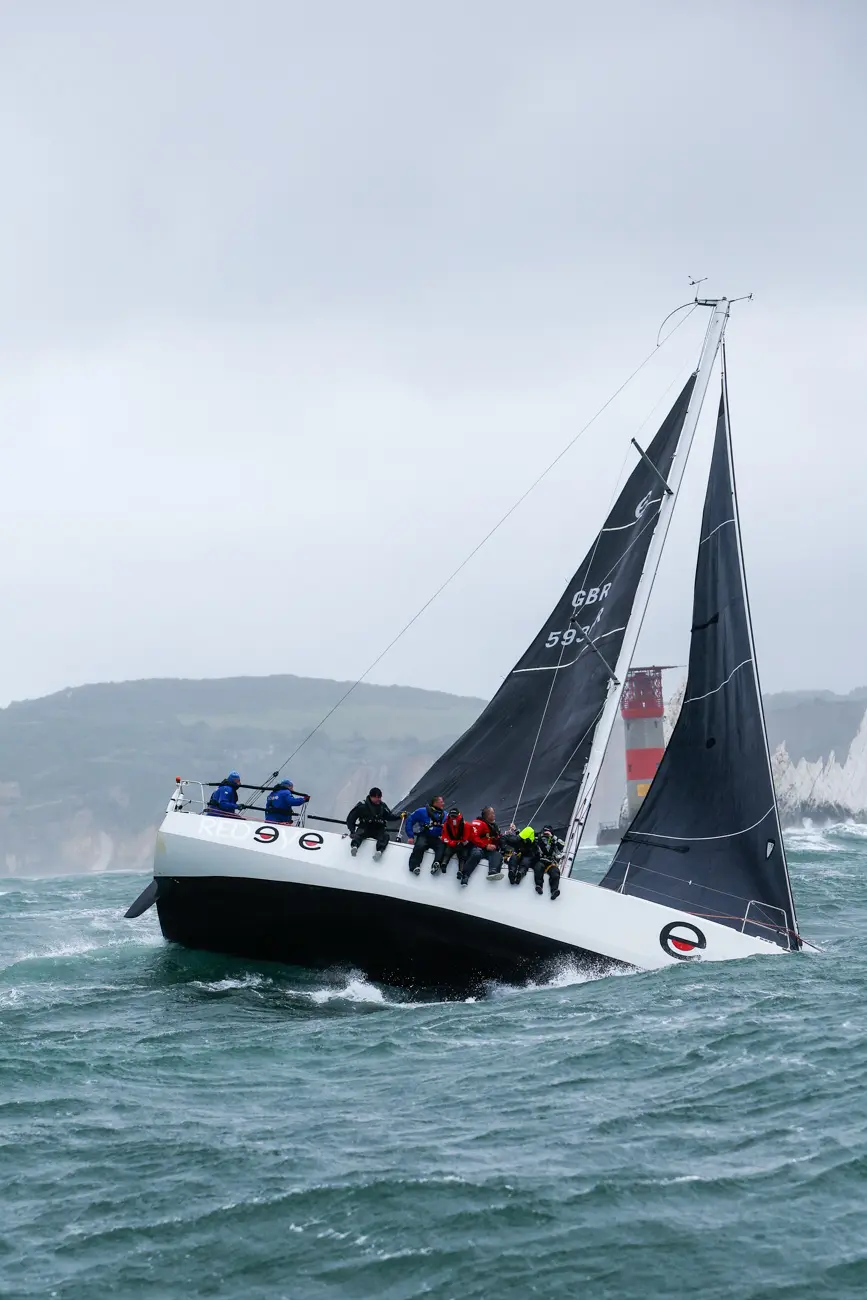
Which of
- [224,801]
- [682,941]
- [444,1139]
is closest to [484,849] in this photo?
[682,941]

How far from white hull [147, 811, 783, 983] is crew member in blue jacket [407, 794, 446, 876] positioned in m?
0.19

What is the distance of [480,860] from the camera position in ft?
59.8

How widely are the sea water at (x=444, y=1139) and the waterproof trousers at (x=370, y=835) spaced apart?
174cm

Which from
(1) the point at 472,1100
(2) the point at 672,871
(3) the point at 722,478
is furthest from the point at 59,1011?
(3) the point at 722,478

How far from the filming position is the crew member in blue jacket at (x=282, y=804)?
64.1 feet

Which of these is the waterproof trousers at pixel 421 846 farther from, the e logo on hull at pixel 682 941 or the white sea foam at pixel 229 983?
the e logo on hull at pixel 682 941

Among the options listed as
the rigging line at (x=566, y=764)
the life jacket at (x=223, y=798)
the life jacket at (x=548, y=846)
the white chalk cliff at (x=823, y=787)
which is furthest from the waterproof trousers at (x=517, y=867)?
the white chalk cliff at (x=823, y=787)

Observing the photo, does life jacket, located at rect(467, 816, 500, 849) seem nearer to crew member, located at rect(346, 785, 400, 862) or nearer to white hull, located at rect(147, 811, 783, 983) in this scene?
white hull, located at rect(147, 811, 783, 983)

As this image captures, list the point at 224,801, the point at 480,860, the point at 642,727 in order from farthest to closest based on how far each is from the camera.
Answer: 1. the point at 642,727
2. the point at 224,801
3. the point at 480,860

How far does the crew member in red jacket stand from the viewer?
1798 centimetres

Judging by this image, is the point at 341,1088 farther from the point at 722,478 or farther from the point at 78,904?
the point at 78,904

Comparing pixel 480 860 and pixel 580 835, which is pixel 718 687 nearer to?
pixel 580 835

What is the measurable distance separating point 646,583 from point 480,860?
5471 millimetres

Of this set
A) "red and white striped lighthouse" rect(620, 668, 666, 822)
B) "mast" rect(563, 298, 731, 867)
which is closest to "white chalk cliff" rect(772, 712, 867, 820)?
"red and white striped lighthouse" rect(620, 668, 666, 822)
